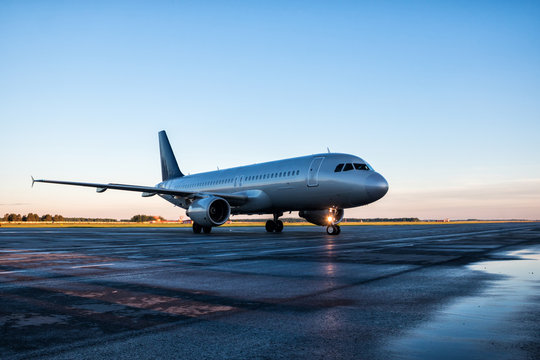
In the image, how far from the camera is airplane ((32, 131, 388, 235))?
20.8 metres

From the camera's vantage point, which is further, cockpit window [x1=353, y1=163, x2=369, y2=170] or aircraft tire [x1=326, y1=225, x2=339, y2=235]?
aircraft tire [x1=326, y1=225, x2=339, y2=235]

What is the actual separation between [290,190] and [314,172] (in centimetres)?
190

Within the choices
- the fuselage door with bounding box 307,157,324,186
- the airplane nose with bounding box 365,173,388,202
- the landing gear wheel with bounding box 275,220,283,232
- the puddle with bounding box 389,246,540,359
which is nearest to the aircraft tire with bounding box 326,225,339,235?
the fuselage door with bounding box 307,157,324,186

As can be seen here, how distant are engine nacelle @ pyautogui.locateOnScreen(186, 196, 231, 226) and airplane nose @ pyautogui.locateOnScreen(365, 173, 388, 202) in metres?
7.62

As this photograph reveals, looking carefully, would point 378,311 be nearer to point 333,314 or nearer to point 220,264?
point 333,314

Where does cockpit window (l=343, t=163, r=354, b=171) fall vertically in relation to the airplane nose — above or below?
above

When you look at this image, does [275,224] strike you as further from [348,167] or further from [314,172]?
[348,167]

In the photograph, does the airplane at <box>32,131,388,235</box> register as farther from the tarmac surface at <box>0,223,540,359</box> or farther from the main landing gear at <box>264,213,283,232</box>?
the tarmac surface at <box>0,223,540,359</box>

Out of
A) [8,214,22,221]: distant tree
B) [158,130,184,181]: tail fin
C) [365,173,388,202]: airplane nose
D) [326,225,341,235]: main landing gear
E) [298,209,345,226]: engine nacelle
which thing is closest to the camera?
[365,173,388,202]: airplane nose

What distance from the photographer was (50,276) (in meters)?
7.22

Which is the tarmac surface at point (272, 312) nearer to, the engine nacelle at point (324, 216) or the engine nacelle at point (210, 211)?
the engine nacelle at point (210, 211)

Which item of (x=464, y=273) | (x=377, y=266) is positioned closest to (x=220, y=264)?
(x=377, y=266)

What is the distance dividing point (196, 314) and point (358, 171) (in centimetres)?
1729

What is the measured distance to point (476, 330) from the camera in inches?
144
